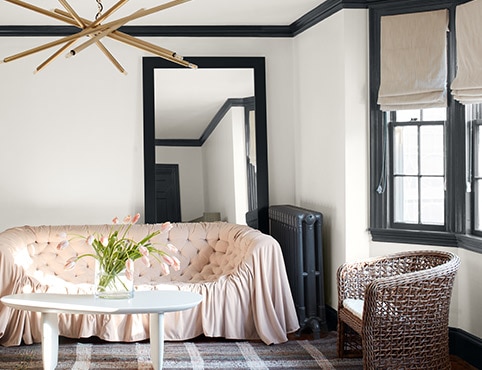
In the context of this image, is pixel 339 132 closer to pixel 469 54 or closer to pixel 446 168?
pixel 446 168

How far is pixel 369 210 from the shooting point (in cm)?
523

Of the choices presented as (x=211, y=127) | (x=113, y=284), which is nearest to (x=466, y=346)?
(x=113, y=284)

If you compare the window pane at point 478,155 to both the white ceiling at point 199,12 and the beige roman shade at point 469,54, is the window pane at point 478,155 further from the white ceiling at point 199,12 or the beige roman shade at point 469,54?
the white ceiling at point 199,12

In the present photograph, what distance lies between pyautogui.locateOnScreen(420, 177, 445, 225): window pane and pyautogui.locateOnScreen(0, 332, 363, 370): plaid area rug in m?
1.10

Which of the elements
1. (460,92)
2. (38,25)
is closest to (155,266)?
(38,25)

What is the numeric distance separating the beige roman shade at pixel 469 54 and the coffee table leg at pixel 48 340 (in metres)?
2.84

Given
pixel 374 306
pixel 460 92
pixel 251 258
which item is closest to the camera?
pixel 374 306

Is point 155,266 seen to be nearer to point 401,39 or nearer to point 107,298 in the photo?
point 107,298

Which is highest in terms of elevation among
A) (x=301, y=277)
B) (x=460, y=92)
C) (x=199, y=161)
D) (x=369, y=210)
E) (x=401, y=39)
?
(x=401, y=39)

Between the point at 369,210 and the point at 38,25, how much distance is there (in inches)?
125

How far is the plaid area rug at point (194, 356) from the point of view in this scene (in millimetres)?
4539

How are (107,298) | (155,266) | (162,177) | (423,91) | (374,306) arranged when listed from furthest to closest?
(162,177) → (155,266) → (423,91) → (107,298) → (374,306)

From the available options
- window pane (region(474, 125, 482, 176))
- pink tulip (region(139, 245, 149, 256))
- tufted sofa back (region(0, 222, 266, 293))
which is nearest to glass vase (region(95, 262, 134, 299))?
pink tulip (region(139, 245, 149, 256))

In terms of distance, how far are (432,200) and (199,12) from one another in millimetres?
2318
